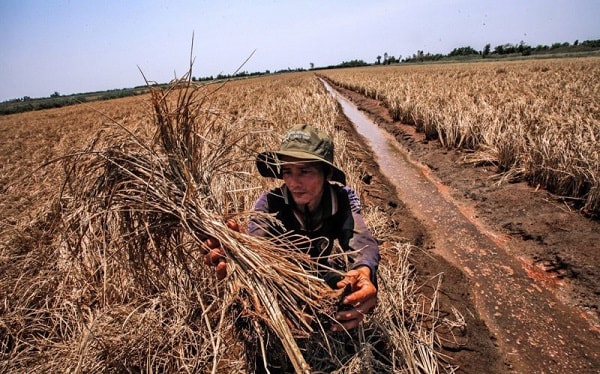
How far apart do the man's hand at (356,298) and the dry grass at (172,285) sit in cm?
8

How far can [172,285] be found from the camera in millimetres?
1951

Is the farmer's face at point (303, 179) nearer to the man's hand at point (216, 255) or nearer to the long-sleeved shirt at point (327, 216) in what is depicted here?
the long-sleeved shirt at point (327, 216)

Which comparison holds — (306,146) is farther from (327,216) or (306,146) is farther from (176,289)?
(176,289)

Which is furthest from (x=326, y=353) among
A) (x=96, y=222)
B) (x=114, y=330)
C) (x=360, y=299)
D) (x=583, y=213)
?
(x=583, y=213)

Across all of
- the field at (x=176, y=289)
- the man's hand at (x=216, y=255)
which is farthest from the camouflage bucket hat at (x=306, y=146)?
the man's hand at (x=216, y=255)

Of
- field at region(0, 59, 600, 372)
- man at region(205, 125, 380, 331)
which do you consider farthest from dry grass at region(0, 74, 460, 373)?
man at region(205, 125, 380, 331)

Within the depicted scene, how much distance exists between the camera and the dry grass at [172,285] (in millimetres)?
1224

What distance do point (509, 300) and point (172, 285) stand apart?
2.42 m

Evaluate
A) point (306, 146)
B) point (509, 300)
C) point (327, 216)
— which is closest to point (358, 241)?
point (327, 216)

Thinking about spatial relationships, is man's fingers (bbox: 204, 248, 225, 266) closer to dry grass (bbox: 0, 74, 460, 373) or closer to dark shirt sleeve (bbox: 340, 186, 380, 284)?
dry grass (bbox: 0, 74, 460, 373)

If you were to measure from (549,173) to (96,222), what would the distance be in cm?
442

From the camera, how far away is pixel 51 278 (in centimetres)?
195

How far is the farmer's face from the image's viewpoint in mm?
1580

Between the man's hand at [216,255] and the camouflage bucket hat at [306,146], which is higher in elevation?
the camouflage bucket hat at [306,146]
